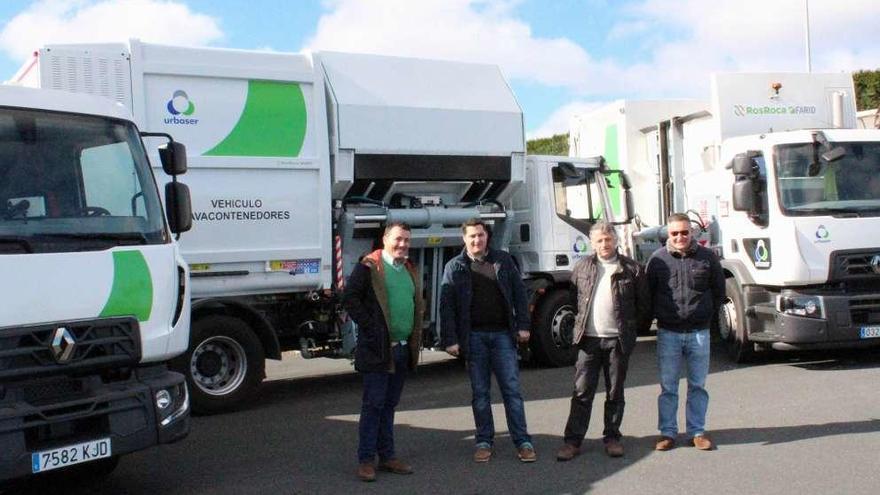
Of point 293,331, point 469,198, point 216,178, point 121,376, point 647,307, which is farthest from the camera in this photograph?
point 469,198

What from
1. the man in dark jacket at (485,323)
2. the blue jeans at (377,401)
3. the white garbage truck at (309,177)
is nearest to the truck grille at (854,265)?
the white garbage truck at (309,177)

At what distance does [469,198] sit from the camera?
11.1 meters

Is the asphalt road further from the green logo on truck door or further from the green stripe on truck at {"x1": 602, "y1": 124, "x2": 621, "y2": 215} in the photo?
the green stripe on truck at {"x1": 602, "y1": 124, "x2": 621, "y2": 215}

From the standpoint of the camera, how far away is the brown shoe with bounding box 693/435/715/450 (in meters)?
6.86

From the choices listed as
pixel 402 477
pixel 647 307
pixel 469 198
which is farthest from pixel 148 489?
pixel 469 198

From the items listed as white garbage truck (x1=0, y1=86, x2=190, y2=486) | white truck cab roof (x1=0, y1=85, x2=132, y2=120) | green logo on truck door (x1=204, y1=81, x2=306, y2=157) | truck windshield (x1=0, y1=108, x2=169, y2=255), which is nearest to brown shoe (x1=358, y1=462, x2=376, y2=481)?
white garbage truck (x1=0, y1=86, x2=190, y2=486)

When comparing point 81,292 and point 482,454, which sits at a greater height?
point 81,292

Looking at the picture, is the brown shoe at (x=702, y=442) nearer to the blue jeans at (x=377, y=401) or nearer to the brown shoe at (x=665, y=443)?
the brown shoe at (x=665, y=443)

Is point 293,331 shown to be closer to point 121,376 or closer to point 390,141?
point 390,141

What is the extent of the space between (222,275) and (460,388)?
9.28ft

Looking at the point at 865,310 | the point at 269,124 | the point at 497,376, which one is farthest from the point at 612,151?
the point at 497,376

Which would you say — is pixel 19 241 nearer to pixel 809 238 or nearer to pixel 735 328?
pixel 809 238

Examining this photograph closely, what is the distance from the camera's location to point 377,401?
6449 mm

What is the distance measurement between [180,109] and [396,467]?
4.32 metres
